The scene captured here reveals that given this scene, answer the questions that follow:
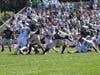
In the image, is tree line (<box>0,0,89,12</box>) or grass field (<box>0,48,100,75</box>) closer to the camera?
grass field (<box>0,48,100,75</box>)

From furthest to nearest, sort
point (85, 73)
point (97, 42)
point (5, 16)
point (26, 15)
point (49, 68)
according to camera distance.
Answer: point (5, 16) < point (26, 15) < point (97, 42) < point (49, 68) < point (85, 73)

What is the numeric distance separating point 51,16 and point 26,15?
239 centimetres

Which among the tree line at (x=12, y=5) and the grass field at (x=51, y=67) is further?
the tree line at (x=12, y=5)

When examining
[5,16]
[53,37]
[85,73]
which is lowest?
[5,16]

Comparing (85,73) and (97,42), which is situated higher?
(85,73)

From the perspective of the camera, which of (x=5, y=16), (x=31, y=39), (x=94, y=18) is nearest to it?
(x=31, y=39)

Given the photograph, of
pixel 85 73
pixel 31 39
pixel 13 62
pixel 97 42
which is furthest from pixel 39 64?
pixel 97 42

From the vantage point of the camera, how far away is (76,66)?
742 inches

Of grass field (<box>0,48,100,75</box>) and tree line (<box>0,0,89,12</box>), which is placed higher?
grass field (<box>0,48,100,75</box>)

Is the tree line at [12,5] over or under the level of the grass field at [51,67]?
under

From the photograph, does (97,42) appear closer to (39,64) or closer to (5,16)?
(39,64)

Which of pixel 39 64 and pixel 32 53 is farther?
pixel 32 53

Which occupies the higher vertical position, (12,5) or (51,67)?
(51,67)

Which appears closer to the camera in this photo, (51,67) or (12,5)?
(51,67)
